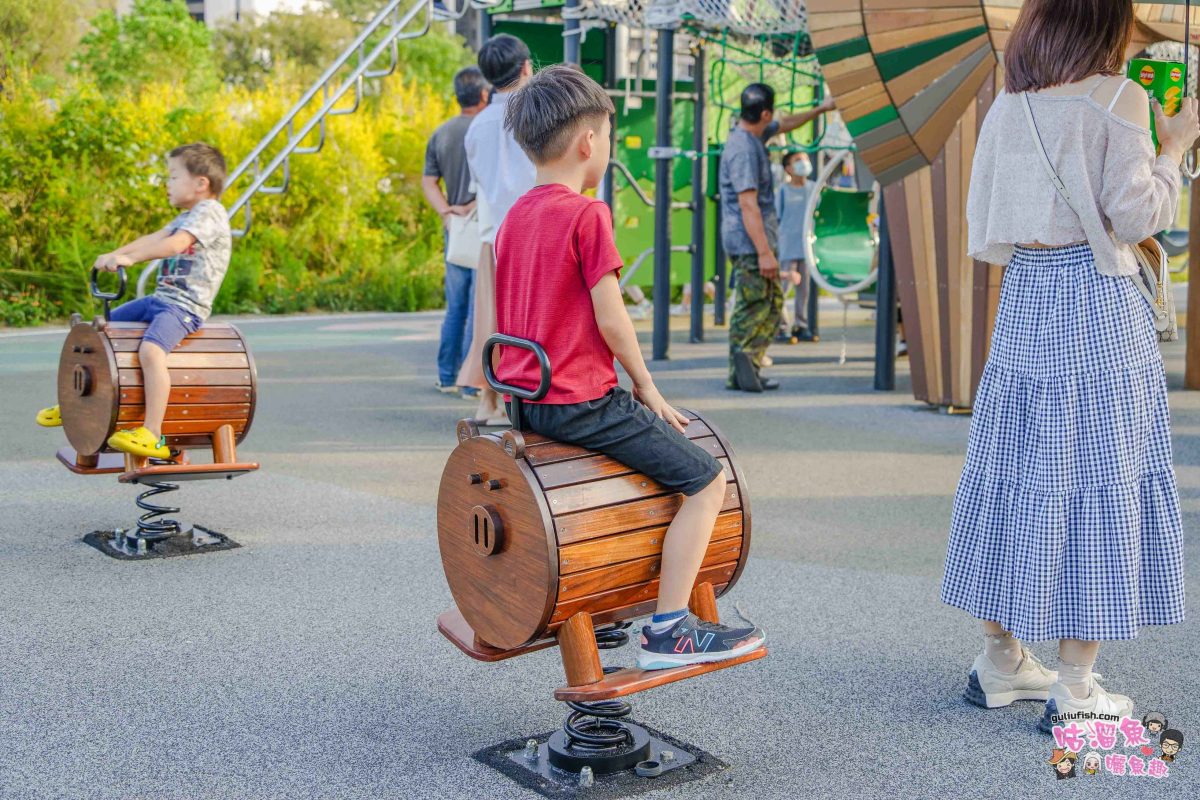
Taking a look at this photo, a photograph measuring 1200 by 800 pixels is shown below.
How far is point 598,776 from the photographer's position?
128 inches

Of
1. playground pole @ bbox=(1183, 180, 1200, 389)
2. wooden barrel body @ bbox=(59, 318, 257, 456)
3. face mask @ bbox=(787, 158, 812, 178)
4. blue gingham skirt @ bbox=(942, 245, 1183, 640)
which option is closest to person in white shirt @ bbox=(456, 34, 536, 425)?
wooden barrel body @ bbox=(59, 318, 257, 456)

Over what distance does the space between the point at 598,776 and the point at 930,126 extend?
587 centimetres

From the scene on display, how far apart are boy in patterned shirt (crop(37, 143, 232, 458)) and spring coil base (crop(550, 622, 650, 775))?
99.7 inches

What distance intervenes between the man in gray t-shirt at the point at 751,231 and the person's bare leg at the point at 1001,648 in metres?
5.59

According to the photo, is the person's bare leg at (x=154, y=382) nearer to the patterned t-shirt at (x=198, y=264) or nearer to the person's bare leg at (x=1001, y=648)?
the patterned t-shirt at (x=198, y=264)

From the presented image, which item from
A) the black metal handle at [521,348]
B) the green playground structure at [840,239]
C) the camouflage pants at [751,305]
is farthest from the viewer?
the green playground structure at [840,239]

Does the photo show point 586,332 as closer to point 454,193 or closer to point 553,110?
point 553,110

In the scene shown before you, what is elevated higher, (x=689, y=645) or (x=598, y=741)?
(x=689, y=645)

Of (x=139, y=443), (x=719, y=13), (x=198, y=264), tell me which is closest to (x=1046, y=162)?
(x=139, y=443)

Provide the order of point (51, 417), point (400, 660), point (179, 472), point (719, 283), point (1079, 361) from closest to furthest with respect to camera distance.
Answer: point (1079, 361) → point (400, 660) → point (179, 472) → point (51, 417) → point (719, 283)

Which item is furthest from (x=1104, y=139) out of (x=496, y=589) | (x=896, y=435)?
(x=896, y=435)

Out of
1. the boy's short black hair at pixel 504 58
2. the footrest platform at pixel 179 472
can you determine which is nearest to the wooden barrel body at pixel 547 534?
the footrest platform at pixel 179 472

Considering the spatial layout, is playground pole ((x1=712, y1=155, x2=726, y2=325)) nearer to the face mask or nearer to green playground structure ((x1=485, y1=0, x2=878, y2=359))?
green playground structure ((x1=485, y1=0, x2=878, y2=359))

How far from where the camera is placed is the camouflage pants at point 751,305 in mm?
9312
